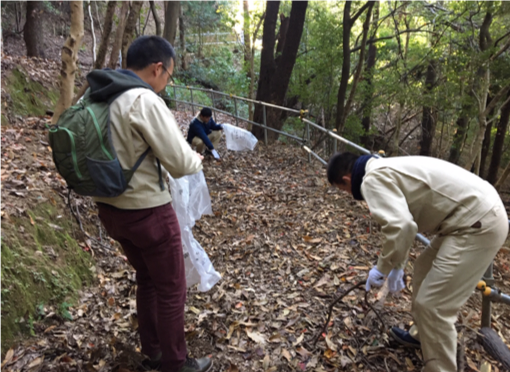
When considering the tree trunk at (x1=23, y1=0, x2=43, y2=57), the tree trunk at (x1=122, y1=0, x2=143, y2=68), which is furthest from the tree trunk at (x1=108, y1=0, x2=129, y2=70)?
the tree trunk at (x1=23, y1=0, x2=43, y2=57)

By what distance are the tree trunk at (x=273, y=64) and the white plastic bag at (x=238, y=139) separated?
1.31 metres

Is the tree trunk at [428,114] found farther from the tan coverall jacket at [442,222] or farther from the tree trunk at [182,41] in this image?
the tree trunk at [182,41]

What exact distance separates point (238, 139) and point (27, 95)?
3883mm

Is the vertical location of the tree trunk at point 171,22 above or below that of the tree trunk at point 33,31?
above

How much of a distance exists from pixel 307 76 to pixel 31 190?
9411 mm

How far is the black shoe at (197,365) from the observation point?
215 cm

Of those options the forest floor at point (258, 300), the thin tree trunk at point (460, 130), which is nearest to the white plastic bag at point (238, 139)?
the forest floor at point (258, 300)

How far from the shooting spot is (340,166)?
2.22m

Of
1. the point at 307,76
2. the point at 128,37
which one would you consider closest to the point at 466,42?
the point at 307,76

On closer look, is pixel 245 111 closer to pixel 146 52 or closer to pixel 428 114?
pixel 428 114

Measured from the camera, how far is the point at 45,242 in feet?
9.53

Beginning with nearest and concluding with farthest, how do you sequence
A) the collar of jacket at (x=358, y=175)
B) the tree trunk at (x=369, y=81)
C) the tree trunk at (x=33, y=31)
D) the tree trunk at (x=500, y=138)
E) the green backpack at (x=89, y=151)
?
the green backpack at (x=89, y=151) < the collar of jacket at (x=358, y=175) < the tree trunk at (x=33, y=31) < the tree trunk at (x=500, y=138) < the tree trunk at (x=369, y=81)

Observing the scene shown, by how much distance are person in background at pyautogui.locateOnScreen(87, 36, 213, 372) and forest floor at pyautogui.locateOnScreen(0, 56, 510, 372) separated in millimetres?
651

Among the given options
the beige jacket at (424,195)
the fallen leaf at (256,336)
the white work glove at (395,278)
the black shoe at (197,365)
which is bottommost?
the fallen leaf at (256,336)
